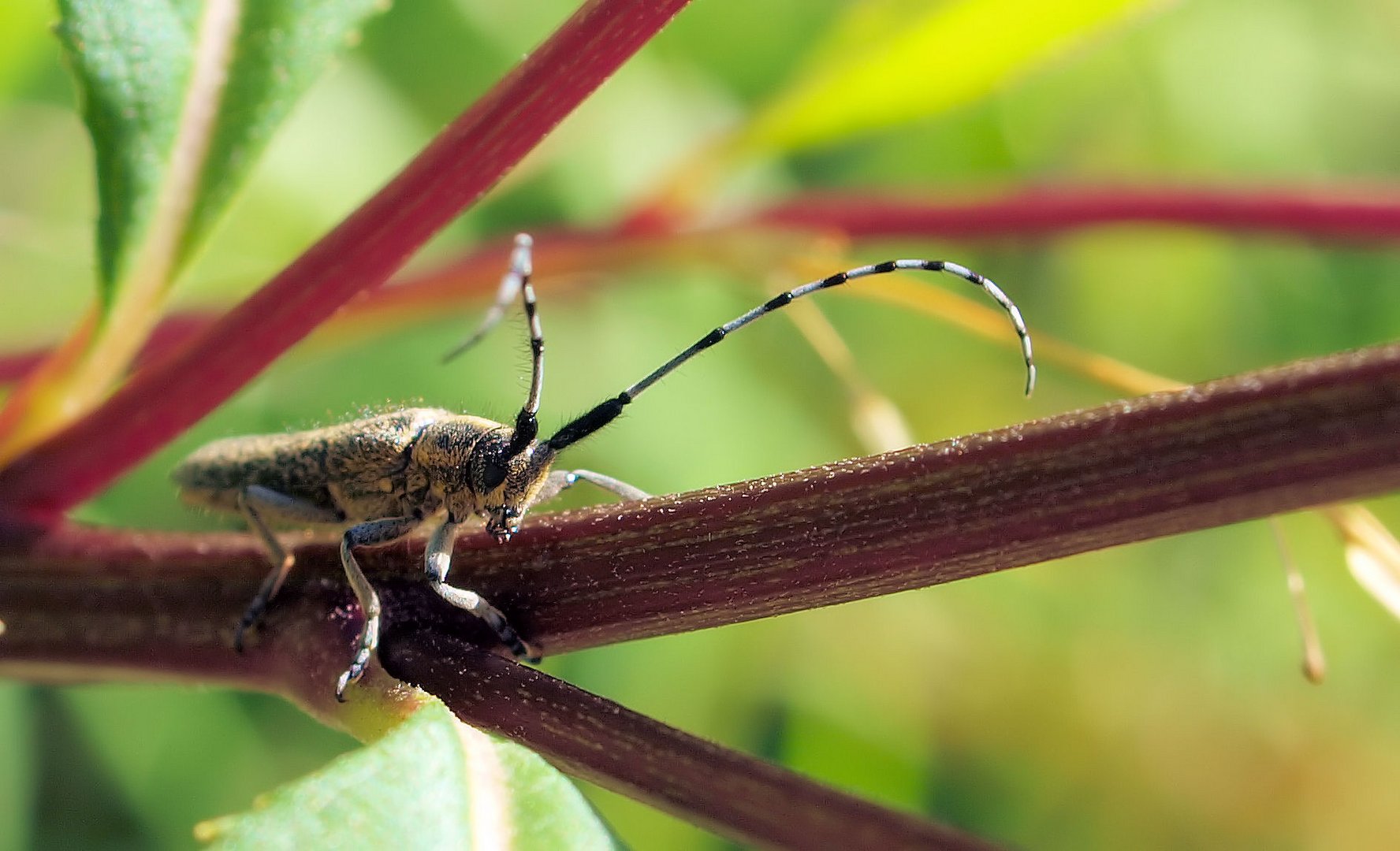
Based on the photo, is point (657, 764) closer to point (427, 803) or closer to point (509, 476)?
point (427, 803)

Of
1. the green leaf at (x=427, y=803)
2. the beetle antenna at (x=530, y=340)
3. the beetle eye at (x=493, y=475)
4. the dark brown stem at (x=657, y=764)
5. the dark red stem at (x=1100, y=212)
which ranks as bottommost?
the green leaf at (x=427, y=803)

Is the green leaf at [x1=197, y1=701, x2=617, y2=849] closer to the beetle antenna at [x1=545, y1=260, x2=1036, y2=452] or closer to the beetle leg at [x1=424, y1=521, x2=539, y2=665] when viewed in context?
the beetle leg at [x1=424, y1=521, x2=539, y2=665]

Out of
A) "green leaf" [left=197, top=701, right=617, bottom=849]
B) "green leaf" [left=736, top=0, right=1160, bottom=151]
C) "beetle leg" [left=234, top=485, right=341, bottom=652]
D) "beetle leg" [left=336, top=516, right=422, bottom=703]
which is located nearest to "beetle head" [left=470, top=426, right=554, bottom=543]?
"beetle leg" [left=336, top=516, right=422, bottom=703]

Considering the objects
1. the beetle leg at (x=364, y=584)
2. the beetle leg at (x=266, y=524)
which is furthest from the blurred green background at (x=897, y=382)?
the beetle leg at (x=364, y=584)

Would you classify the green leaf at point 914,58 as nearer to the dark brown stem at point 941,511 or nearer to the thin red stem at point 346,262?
Answer: the thin red stem at point 346,262

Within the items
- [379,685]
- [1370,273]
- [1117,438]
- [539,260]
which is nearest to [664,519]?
[379,685]

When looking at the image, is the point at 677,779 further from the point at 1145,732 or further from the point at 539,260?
the point at 1145,732
